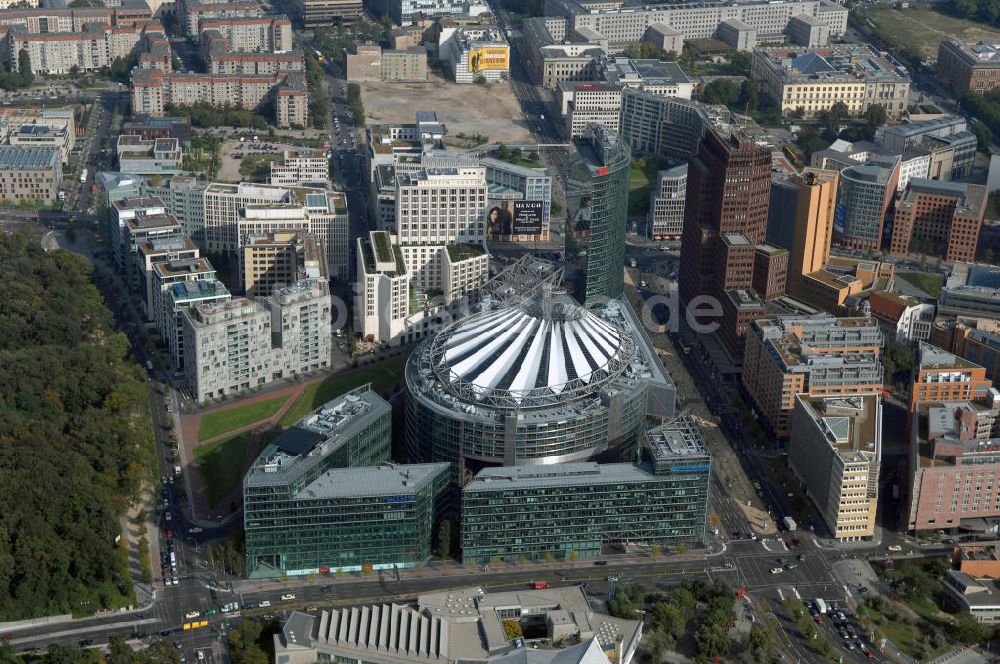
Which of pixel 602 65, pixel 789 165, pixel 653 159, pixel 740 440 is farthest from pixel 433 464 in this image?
pixel 602 65

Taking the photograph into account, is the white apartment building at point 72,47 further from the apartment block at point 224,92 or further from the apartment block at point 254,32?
the apartment block at point 224,92

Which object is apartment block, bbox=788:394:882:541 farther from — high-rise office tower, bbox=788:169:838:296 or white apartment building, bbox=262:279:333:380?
white apartment building, bbox=262:279:333:380

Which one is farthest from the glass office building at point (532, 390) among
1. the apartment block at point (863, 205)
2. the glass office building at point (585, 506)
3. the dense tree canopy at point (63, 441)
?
the apartment block at point (863, 205)

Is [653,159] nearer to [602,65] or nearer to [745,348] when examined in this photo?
[602,65]

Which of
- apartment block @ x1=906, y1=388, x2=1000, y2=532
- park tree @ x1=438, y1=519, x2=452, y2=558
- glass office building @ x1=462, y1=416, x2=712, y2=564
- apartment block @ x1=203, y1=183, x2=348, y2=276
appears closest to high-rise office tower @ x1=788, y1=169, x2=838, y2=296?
apartment block @ x1=906, y1=388, x2=1000, y2=532

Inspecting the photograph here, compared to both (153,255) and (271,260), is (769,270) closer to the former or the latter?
(271,260)

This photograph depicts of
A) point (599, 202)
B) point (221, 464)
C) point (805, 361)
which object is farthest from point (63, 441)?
point (805, 361)
